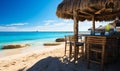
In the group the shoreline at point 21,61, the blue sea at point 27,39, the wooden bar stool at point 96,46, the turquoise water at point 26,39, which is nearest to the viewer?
the wooden bar stool at point 96,46

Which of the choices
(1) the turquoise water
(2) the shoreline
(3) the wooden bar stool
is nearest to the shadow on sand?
(3) the wooden bar stool

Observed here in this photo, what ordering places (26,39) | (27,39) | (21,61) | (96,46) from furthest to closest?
1. (26,39)
2. (27,39)
3. (21,61)
4. (96,46)

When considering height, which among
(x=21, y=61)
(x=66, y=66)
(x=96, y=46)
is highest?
(x=96, y=46)

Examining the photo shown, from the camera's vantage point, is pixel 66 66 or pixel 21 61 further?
pixel 21 61

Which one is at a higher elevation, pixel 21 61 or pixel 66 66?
pixel 66 66

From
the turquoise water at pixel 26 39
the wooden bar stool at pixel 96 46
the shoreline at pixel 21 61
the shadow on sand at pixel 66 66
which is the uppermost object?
the wooden bar stool at pixel 96 46

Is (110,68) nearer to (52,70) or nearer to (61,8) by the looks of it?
(52,70)

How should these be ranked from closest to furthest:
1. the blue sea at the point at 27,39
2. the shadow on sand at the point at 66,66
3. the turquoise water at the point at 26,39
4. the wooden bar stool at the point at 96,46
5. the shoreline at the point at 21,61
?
the wooden bar stool at the point at 96,46 < the shadow on sand at the point at 66,66 < the shoreline at the point at 21,61 < the blue sea at the point at 27,39 < the turquoise water at the point at 26,39

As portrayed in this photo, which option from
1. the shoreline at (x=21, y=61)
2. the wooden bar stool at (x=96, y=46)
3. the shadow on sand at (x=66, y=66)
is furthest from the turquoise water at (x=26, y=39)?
the wooden bar stool at (x=96, y=46)

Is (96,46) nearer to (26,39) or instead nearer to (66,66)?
(66,66)

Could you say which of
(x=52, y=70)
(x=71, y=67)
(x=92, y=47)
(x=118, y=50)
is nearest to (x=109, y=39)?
(x=92, y=47)

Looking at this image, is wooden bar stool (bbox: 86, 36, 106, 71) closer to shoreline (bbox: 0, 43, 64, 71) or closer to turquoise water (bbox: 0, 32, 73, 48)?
shoreline (bbox: 0, 43, 64, 71)

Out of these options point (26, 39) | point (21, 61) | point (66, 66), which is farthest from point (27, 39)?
point (66, 66)

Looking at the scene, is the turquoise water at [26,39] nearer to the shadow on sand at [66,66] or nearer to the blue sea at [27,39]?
the blue sea at [27,39]
